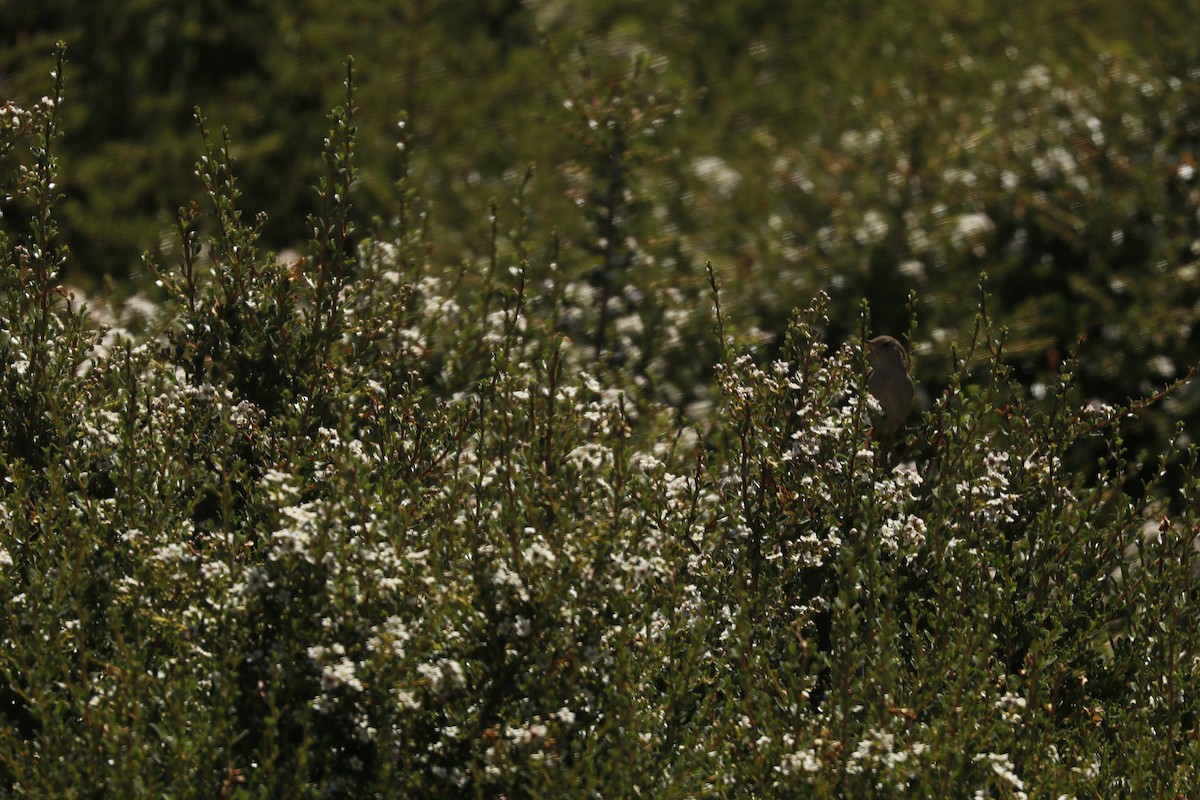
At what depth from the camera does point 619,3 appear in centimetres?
1095

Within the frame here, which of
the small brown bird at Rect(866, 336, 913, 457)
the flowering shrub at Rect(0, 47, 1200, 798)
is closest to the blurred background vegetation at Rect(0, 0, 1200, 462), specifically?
the small brown bird at Rect(866, 336, 913, 457)

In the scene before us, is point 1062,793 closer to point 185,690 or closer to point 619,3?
point 185,690

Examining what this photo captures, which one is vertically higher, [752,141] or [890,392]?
[752,141]

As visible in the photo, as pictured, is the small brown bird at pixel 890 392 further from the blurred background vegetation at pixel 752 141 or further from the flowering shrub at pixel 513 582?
the blurred background vegetation at pixel 752 141

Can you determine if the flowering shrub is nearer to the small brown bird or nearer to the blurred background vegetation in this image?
the small brown bird

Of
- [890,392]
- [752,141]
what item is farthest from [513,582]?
[752,141]

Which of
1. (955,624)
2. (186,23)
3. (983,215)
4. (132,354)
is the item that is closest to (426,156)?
(186,23)

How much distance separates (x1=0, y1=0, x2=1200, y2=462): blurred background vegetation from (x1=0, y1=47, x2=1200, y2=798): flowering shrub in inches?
92.3

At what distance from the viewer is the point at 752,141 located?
30.8 ft

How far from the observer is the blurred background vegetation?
760 cm

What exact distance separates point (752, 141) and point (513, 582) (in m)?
6.61

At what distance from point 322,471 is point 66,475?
630 millimetres

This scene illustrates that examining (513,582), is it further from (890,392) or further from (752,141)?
(752,141)

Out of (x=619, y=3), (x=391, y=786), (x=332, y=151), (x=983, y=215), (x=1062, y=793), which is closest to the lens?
(x=391, y=786)
